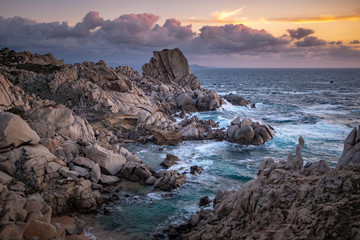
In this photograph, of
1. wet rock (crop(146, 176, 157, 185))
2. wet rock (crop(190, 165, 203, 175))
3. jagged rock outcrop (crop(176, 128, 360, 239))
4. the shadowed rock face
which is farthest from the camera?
the shadowed rock face

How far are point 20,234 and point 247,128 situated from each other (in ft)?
102

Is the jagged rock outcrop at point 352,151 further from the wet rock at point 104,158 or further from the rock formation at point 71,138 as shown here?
the wet rock at point 104,158

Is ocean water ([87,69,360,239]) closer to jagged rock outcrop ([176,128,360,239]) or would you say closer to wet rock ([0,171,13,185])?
jagged rock outcrop ([176,128,360,239])

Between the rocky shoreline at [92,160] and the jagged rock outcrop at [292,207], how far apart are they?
7cm

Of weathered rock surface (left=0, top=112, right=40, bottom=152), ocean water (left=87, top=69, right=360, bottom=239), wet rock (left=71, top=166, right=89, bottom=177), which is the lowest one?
ocean water (left=87, top=69, right=360, bottom=239)

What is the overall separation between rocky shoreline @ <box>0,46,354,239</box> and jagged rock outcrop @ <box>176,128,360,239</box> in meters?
0.07

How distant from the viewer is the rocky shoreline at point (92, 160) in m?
13.1

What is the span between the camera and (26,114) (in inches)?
1088

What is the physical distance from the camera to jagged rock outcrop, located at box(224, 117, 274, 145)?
37500 millimetres

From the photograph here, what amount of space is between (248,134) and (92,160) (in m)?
21.6

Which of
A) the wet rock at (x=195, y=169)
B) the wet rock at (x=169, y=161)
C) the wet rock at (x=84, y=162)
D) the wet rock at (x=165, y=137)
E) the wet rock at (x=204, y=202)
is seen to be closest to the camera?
the wet rock at (x=204, y=202)

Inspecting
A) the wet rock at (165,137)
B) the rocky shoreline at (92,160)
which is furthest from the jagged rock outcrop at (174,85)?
the wet rock at (165,137)

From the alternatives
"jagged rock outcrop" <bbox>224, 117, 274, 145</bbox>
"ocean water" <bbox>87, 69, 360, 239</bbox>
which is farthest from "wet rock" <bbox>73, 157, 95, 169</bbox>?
"jagged rock outcrop" <bbox>224, 117, 274, 145</bbox>

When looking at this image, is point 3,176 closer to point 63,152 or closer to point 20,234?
point 63,152
